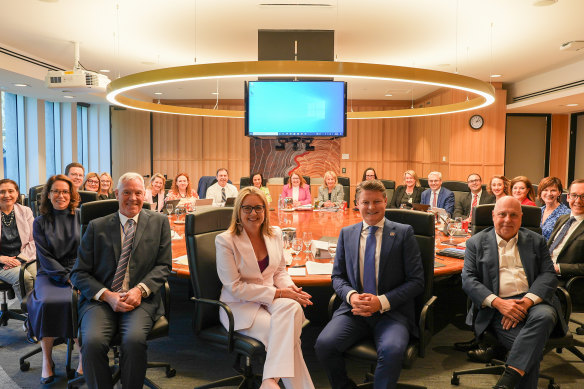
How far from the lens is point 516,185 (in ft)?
16.1

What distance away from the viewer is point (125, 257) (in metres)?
2.78

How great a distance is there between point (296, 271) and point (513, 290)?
1360 millimetres

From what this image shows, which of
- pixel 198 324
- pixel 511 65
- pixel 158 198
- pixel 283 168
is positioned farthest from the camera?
pixel 283 168

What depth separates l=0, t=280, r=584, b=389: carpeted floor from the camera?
3088 mm

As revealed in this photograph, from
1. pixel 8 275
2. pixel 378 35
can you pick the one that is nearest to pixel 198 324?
pixel 8 275

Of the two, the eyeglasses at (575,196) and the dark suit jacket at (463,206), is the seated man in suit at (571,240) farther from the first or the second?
the dark suit jacket at (463,206)

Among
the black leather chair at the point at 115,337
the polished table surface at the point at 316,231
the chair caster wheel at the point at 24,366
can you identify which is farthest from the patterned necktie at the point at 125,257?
the chair caster wheel at the point at 24,366

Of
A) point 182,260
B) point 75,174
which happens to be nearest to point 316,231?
point 182,260

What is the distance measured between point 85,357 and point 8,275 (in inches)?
65.1

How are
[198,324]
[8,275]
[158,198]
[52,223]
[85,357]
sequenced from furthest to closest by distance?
[158,198] < [8,275] < [52,223] < [198,324] < [85,357]

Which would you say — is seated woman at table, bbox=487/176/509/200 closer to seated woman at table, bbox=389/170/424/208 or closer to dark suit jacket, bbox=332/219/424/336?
seated woman at table, bbox=389/170/424/208

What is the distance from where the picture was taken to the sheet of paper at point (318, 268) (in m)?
3.02

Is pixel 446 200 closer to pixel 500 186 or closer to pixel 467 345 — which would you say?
pixel 500 186

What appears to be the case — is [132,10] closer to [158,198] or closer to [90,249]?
[158,198]
